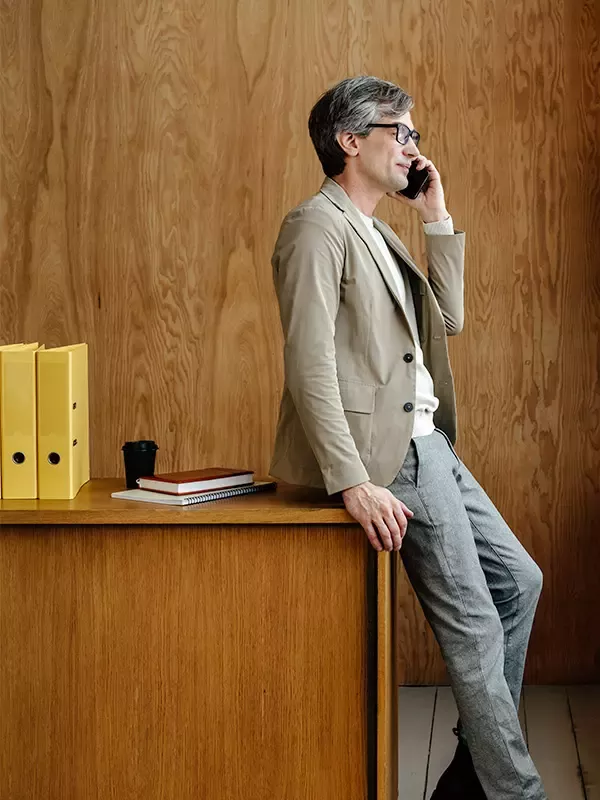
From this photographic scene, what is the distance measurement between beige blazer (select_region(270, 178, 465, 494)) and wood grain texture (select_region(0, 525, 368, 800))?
0.55ft

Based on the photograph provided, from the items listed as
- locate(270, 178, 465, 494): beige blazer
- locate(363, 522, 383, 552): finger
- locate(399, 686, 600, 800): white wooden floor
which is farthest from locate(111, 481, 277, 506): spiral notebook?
locate(399, 686, 600, 800): white wooden floor

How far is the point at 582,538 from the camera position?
3396 mm

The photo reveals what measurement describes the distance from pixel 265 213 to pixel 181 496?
1.52 meters

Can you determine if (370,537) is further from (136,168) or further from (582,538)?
(136,168)

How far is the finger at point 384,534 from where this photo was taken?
1976mm

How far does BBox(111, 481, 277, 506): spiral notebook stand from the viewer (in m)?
2.11

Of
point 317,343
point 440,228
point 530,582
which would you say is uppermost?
point 440,228

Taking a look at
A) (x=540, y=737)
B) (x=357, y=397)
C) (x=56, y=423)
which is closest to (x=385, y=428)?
(x=357, y=397)

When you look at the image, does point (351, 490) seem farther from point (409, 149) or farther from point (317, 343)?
point (409, 149)

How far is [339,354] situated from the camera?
2.13 m

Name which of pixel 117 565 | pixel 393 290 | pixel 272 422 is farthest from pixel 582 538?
pixel 117 565

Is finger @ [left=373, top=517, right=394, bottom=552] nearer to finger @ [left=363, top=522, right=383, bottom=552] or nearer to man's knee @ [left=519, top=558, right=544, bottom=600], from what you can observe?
finger @ [left=363, top=522, right=383, bottom=552]

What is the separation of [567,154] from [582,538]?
1.24 metres

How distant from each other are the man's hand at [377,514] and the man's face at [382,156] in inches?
27.9
